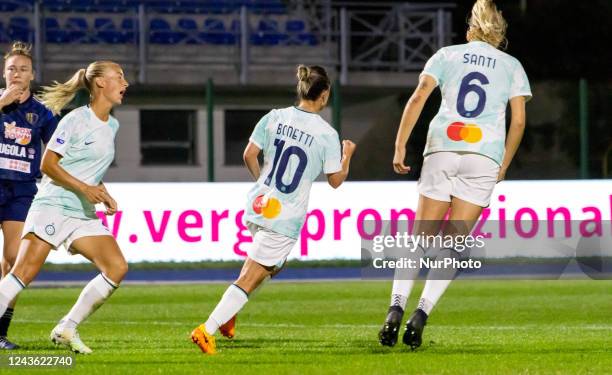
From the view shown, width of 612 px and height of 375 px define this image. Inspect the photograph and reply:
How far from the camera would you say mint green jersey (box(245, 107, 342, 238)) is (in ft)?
27.4

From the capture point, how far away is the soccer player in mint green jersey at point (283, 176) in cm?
833

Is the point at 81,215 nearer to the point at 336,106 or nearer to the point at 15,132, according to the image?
the point at 15,132

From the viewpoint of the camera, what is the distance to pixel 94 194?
8.03 metres

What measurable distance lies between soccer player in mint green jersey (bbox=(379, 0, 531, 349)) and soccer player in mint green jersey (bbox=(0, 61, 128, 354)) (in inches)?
69.8

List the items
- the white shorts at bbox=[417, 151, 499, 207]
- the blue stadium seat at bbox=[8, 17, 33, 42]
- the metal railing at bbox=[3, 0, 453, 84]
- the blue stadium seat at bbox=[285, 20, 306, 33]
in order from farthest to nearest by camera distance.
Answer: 1. the blue stadium seat at bbox=[285, 20, 306, 33]
2. the metal railing at bbox=[3, 0, 453, 84]
3. the blue stadium seat at bbox=[8, 17, 33, 42]
4. the white shorts at bbox=[417, 151, 499, 207]

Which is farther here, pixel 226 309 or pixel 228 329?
pixel 228 329

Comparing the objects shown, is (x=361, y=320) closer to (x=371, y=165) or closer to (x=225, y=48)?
(x=371, y=165)

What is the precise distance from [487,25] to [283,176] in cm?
160

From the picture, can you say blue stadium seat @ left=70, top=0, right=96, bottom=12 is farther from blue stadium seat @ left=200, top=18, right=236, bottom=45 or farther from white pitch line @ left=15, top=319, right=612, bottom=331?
white pitch line @ left=15, top=319, right=612, bottom=331

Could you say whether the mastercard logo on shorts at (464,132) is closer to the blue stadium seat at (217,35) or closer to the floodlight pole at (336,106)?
the floodlight pole at (336,106)

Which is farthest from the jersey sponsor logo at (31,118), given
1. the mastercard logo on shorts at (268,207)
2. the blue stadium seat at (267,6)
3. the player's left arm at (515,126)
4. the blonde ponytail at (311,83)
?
the blue stadium seat at (267,6)

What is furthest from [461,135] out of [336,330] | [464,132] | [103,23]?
[103,23]

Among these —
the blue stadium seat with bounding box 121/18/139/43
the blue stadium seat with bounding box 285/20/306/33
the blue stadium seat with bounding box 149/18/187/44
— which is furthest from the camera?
the blue stadium seat with bounding box 285/20/306/33

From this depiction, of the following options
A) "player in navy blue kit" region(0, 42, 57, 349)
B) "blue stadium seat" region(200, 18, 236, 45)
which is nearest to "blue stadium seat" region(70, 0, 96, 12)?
"blue stadium seat" region(200, 18, 236, 45)
